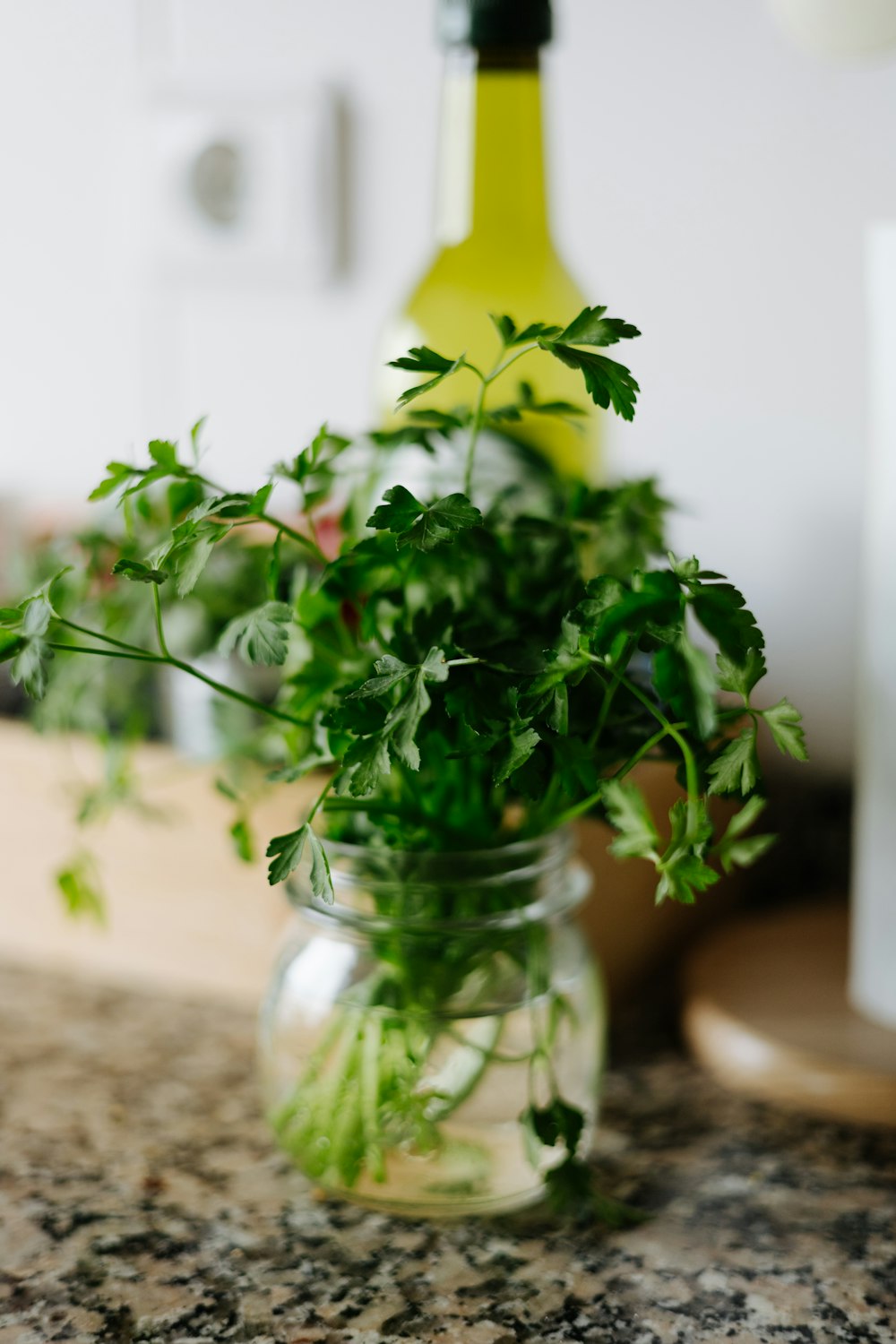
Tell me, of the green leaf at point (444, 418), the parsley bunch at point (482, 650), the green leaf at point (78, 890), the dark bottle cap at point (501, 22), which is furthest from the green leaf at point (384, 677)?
the dark bottle cap at point (501, 22)

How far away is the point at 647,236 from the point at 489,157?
0.58ft

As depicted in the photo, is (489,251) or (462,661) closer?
(462,661)

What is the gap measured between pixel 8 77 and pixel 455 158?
53 cm

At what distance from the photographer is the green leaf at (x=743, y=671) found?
0.35 metres

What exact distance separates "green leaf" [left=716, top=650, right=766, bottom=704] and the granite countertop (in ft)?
0.71

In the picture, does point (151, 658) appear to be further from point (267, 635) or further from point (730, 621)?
point (730, 621)

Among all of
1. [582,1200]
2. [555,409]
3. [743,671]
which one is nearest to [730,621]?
[743,671]

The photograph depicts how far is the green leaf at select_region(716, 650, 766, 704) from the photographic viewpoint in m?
0.35

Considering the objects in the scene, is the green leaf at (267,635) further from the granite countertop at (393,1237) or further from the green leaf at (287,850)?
the granite countertop at (393,1237)

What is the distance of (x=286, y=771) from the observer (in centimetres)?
43

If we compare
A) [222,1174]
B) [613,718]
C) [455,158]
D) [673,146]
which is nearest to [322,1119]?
[222,1174]

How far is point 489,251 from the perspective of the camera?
→ 646 millimetres

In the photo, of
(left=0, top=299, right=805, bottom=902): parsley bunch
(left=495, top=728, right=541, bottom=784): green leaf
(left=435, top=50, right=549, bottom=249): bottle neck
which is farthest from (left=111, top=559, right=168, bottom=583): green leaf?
(left=435, top=50, right=549, bottom=249): bottle neck

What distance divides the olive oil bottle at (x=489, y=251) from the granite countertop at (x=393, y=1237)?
323 mm
